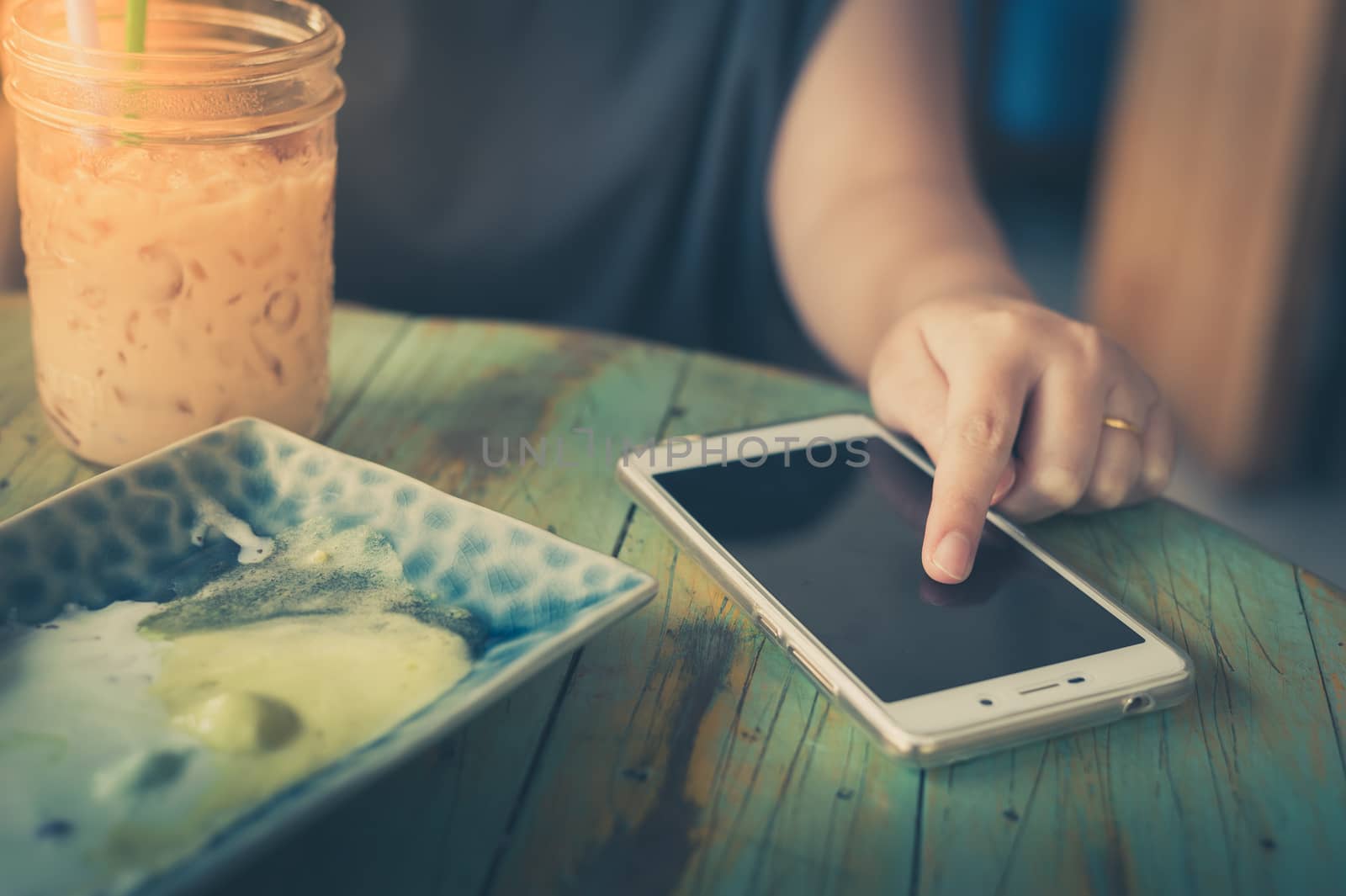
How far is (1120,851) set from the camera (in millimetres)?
378

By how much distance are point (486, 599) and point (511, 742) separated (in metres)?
0.05

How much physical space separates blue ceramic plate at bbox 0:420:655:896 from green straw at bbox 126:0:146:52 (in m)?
0.17

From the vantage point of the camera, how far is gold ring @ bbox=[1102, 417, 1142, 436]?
1.82ft

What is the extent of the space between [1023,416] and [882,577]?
0.13m

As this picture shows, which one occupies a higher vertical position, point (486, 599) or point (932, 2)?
point (932, 2)

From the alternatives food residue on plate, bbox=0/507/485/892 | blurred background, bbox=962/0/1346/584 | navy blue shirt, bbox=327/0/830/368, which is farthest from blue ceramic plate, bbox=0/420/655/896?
blurred background, bbox=962/0/1346/584

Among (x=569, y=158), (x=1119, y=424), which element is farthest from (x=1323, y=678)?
(x=569, y=158)

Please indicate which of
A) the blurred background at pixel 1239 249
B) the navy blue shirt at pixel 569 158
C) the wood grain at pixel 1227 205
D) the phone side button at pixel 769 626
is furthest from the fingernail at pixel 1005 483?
the wood grain at pixel 1227 205

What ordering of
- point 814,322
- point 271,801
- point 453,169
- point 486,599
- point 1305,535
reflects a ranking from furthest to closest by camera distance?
point 1305,535 → point 453,169 → point 814,322 → point 486,599 → point 271,801

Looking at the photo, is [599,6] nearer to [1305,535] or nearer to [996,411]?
[996,411]

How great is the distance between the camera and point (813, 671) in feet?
1.42

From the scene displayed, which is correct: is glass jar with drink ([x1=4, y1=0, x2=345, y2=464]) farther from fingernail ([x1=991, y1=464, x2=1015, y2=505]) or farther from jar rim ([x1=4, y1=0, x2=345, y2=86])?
fingernail ([x1=991, y1=464, x2=1015, y2=505])

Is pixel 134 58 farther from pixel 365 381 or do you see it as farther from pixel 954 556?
pixel 954 556

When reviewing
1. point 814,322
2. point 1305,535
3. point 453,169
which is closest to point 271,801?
point 814,322
